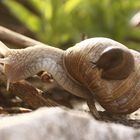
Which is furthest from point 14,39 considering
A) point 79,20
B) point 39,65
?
point 79,20

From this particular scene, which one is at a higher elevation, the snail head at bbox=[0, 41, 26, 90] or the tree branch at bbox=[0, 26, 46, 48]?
the snail head at bbox=[0, 41, 26, 90]

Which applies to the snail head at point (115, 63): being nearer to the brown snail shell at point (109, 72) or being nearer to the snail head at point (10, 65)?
the brown snail shell at point (109, 72)

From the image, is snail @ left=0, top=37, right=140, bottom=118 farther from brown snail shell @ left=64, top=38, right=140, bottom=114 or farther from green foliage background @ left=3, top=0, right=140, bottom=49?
green foliage background @ left=3, top=0, right=140, bottom=49

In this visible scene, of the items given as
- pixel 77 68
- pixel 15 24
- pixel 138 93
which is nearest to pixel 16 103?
pixel 77 68

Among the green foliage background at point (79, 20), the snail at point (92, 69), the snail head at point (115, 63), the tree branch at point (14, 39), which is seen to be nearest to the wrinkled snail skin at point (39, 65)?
the snail at point (92, 69)

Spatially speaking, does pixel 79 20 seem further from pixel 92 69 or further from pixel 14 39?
pixel 92 69

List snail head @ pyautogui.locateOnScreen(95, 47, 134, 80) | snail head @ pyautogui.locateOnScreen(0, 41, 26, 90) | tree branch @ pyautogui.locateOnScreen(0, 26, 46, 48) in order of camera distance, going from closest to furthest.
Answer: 1. snail head @ pyautogui.locateOnScreen(95, 47, 134, 80)
2. snail head @ pyautogui.locateOnScreen(0, 41, 26, 90)
3. tree branch @ pyautogui.locateOnScreen(0, 26, 46, 48)

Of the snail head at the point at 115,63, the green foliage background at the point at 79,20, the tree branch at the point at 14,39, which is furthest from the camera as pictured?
the green foliage background at the point at 79,20

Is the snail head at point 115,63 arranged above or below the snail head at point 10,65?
above

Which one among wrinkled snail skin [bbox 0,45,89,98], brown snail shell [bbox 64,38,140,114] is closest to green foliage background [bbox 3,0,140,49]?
wrinkled snail skin [bbox 0,45,89,98]
